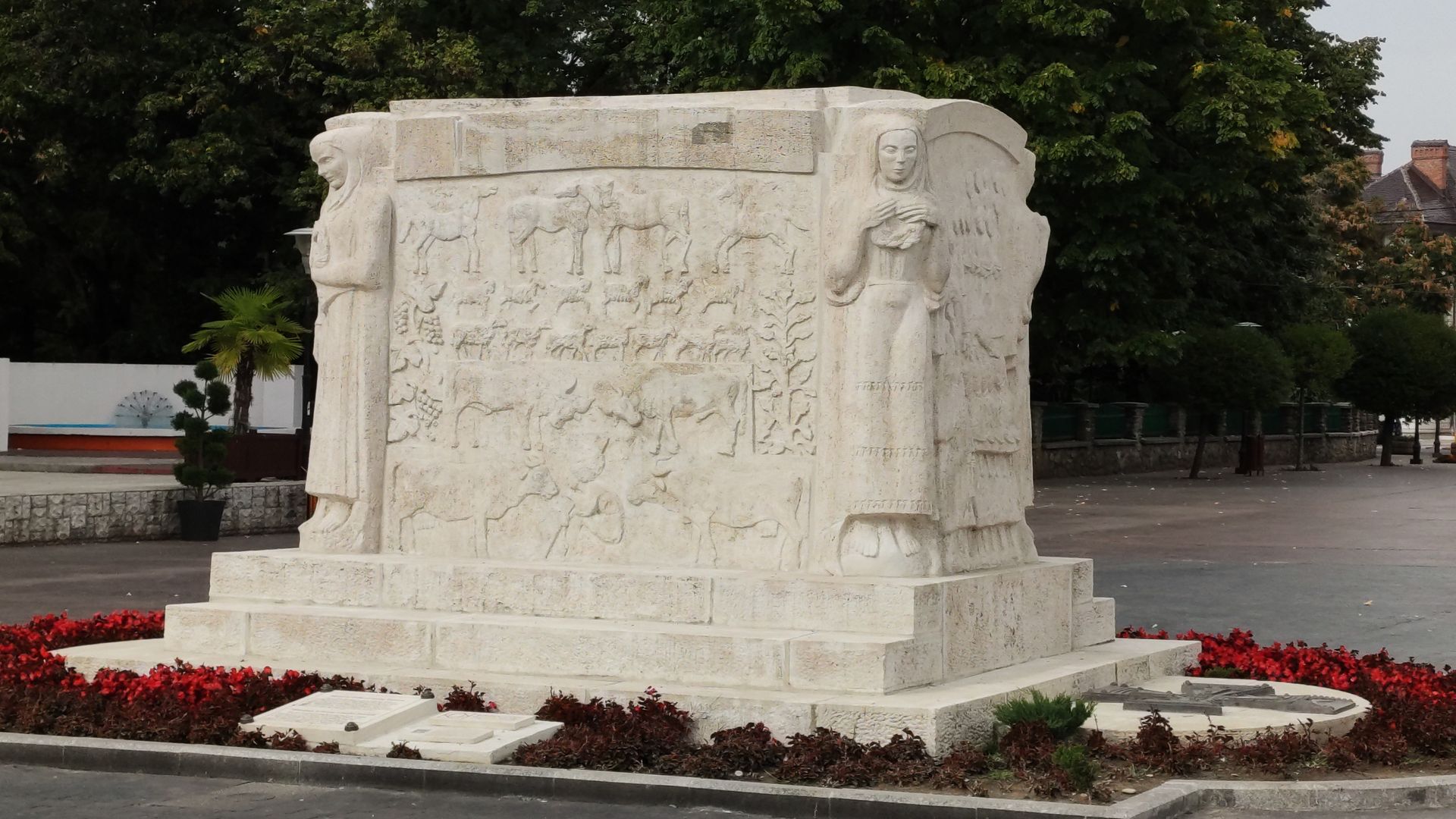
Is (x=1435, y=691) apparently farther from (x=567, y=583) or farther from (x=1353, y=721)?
(x=567, y=583)

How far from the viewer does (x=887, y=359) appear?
9367mm

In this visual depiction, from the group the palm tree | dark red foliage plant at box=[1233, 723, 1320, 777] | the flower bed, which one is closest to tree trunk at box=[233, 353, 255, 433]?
the palm tree

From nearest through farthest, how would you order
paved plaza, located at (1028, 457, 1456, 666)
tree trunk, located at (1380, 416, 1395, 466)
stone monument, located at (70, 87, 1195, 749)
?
1. stone monument, located at (70, 87, 1195, 749)
2. paved plaza, located at (1028, 457, 1456, 666)
3. tree trunk, located at (1380, 416, 1395, 466)

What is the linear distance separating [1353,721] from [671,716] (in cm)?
330

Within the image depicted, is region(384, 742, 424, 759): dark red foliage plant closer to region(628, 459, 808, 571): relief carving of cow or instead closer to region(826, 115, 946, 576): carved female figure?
region(628, 459, 808, 571): relief carving of cow

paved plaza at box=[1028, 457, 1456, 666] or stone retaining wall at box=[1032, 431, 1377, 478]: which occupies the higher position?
stone retaining wall at box=[1032, 431, 1377, 478]

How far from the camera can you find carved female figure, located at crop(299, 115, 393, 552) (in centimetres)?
1061

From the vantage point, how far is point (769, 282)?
984 centimetres

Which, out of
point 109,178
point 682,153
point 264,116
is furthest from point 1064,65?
point 682,153

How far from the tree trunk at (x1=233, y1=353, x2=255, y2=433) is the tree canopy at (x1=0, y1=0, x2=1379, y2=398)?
32.2ft

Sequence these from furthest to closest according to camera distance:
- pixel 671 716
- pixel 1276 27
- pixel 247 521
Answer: pixel 1276 27
pixel 247 521
pixel 671 716

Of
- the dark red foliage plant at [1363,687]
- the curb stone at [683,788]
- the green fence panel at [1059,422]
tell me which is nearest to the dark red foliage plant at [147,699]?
the curb stone at [683,788]

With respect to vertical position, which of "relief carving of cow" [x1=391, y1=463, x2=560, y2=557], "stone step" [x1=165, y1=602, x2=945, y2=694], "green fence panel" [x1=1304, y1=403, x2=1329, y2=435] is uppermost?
"green fence panel" [x1=1304, y1=403, x2=1329, y2=435]

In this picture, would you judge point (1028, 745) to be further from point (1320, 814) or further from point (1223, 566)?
point (1223, 566)
